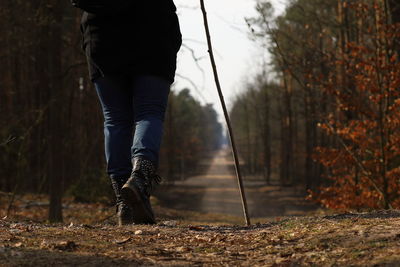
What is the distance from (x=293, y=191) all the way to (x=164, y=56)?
32.5 m

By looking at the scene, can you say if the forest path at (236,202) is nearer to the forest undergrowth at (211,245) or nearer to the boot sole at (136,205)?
the boot sole at (136,205)

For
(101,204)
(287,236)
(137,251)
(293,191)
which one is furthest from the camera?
(293,191)

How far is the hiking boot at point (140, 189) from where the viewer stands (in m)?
3.73

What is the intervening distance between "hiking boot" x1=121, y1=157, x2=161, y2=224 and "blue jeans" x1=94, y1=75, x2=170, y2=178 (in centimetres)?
8

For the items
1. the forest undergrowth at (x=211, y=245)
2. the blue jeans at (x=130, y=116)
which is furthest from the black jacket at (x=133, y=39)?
the forest undergrowth at (x=211, y=245)

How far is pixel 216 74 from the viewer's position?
4.80 meters

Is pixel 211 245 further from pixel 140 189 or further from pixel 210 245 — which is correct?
pixel 140 189

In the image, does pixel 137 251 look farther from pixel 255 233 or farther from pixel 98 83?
pixel 98 83

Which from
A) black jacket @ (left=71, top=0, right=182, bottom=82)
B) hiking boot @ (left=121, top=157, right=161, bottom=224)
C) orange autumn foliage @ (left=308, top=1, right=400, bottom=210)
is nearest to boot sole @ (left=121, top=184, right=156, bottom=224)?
hiking boot @ (left=121, top=157, right=161, bottom=224)

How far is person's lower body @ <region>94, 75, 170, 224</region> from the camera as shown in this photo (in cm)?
387

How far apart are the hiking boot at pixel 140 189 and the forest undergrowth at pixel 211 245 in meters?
0.15

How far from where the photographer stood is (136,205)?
12.7 ft

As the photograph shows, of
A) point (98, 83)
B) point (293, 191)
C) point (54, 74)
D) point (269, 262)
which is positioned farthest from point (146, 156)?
point (293, 191)

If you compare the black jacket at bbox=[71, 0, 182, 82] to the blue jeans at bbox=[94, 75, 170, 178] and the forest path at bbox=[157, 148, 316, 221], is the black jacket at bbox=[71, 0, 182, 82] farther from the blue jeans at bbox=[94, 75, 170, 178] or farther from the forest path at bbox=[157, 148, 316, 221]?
the forest path at bbox=[157, 148, 316, 221]
